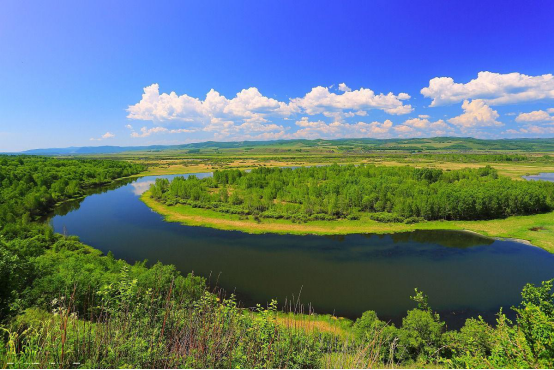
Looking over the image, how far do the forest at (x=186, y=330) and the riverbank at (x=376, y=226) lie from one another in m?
24.7

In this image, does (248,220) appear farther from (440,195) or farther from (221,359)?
(221,359)

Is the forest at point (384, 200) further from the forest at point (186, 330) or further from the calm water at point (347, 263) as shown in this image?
the forest at point (186, 330)

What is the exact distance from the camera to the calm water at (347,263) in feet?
93.9

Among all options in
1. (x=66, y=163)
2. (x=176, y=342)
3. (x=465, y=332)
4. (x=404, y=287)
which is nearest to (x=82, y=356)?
(x=176, y=342)

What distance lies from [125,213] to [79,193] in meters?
36.6

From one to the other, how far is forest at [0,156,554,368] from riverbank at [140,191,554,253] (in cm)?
2466

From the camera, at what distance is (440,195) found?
5853 centimetres

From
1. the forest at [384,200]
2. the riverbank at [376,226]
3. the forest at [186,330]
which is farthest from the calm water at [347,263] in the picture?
the forest at [384,200]

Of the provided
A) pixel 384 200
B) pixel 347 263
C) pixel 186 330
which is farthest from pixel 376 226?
pixel 186 330

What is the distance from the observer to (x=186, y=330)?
7.39 metres

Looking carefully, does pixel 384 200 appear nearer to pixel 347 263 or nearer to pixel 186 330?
pixel 347 263

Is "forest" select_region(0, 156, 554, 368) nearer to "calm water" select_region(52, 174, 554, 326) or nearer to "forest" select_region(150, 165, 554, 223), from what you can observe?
"calm water" select_region(52, 174, 554, 326)

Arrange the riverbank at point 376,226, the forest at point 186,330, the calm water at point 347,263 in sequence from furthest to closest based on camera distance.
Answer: the riverbank at point 376,226, the calm water at point 347,263, the forest at point 186,330

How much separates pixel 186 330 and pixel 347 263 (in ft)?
112
